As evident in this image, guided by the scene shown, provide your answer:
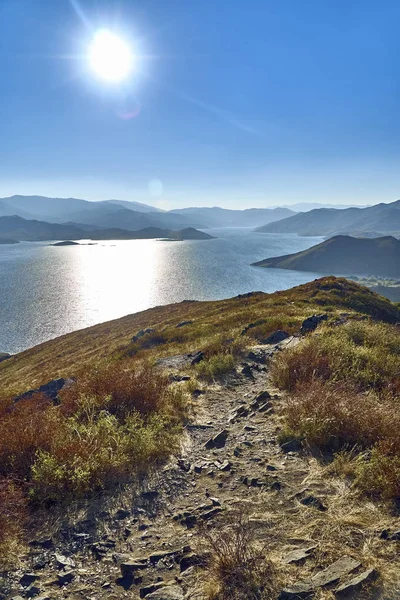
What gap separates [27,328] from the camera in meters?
86.5

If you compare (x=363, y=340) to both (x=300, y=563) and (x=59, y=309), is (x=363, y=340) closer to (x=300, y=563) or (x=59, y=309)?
(x=300, y=563)

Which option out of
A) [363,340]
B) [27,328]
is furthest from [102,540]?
[27,328]

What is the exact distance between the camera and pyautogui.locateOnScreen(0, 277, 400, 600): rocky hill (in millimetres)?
3758

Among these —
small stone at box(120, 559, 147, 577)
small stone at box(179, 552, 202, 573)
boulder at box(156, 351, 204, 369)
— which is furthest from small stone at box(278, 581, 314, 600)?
boulder at box(156, 351, 204, 369)

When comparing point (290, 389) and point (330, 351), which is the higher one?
point (330, 351)

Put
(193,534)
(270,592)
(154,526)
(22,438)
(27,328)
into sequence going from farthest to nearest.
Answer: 1. (27,328)
2. (22,438)
3. (154,526)
4. (193,534)
5. (270,592)

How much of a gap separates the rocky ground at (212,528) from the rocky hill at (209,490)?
0.02m

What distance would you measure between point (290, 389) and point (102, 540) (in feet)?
20.1

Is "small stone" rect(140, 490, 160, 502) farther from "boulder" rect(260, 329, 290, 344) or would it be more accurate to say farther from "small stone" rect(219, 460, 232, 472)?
"boulder" rect(260, 329, 290, 344)

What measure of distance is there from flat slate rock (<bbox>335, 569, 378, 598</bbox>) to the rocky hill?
0.02 metres

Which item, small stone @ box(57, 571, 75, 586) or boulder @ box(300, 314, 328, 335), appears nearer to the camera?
small stone @ box(57, 571, 75, 586)

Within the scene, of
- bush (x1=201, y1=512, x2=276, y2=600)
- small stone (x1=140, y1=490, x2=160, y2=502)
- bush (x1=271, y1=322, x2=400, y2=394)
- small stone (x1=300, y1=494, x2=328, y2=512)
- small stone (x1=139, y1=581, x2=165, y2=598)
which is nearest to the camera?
bush (x1=201, y1=512, x2=276, y2=600)

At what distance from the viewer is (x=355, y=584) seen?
3318 mm

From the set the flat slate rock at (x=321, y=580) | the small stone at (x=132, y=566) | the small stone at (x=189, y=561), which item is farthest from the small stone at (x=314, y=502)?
the small stone at (x=132, y=566)
